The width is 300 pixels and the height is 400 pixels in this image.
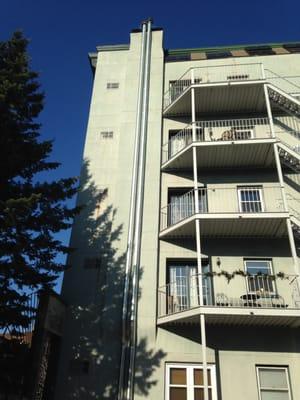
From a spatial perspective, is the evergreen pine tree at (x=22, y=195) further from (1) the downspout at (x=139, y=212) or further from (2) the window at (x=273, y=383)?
(2) the window at (x=273, y=383)

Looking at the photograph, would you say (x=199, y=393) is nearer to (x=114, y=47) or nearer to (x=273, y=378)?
(x=273, y=378)

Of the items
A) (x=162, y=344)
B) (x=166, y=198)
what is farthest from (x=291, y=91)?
(x=162, y=344)

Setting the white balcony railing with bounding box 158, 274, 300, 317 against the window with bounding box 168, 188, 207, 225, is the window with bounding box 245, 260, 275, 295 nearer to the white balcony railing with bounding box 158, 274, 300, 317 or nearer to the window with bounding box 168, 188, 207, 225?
the white balcony railing with bounding box 158, 274, 300, 317

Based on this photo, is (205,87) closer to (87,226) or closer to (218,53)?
(218,53)

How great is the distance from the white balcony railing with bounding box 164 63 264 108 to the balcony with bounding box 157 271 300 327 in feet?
33.3

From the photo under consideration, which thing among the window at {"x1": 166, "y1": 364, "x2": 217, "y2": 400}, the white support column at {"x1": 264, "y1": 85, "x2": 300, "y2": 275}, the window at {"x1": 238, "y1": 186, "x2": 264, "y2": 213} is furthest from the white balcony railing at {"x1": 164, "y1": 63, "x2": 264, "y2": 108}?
the window at {"x1": 166, "y1": 364, "x2": 217, "y2": 400}

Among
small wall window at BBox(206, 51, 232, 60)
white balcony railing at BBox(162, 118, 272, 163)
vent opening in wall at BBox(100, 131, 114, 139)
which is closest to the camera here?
white balcony railing at BBox(162, 118, 272, 163)

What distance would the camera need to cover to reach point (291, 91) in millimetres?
17969

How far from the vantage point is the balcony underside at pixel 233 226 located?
1314 cm

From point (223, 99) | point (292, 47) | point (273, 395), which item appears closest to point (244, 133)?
point (223, 99)

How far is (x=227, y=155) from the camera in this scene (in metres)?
15.6

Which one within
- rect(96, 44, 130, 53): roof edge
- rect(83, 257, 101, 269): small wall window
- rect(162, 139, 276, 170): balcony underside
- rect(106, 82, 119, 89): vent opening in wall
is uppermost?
rect(96, 44, 130, 53): roof edge

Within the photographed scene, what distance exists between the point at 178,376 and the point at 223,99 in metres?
12.8

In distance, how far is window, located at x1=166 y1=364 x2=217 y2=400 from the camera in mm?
11531
